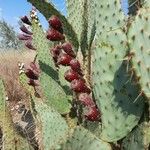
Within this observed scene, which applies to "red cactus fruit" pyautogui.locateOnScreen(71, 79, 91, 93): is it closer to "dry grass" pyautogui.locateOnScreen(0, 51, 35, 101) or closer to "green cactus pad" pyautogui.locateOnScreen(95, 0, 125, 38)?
"green cactus pad" pyautogui.locateOnScreen(95, 0, 125, 38)

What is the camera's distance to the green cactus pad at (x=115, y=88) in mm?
2086

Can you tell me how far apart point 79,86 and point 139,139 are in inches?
17.6

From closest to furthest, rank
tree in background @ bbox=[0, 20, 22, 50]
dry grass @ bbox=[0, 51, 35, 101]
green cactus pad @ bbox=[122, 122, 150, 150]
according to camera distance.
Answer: green cactus pad @ bbox=[122, 122, 150, 150], dry grass @ bbox=[0, 51, 35, 101], tree in background @ bbox=[0, 20, 22, 50]

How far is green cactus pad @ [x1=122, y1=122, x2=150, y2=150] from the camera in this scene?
2080 millimetres

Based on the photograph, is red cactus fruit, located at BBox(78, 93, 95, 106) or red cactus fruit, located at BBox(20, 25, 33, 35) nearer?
red cactus fruit, located at BBox(78, 93, 95, 106)

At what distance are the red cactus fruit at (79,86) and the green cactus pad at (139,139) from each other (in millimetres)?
349

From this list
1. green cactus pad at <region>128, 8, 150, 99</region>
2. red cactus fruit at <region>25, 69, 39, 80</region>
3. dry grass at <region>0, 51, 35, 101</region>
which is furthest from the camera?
dry grass at <region>0, 51, 35, 101</region>

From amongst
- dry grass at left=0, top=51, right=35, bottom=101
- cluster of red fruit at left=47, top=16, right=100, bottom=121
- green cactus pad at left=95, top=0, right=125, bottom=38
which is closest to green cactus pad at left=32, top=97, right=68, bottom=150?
cluster of red fruit at left=47, top=16, right=100, bottom=121

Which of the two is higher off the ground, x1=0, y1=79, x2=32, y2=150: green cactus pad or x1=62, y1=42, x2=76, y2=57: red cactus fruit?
x1=62, y1=42, x2=76, y2=57: red cactus fruit

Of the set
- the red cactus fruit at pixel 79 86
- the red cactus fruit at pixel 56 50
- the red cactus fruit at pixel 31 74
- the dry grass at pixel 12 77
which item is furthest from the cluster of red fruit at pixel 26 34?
the dry grass at pixel 12 77

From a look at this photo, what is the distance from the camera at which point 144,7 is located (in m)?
1.96

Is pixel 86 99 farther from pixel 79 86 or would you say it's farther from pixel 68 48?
pixel 68 48

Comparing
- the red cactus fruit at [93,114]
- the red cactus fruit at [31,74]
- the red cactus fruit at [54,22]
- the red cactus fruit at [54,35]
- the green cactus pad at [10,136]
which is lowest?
the green cactus pad at [10,136]

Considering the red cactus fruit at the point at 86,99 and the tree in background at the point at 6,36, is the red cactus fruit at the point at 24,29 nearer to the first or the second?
the red cactus fruit at the point at 86,99
